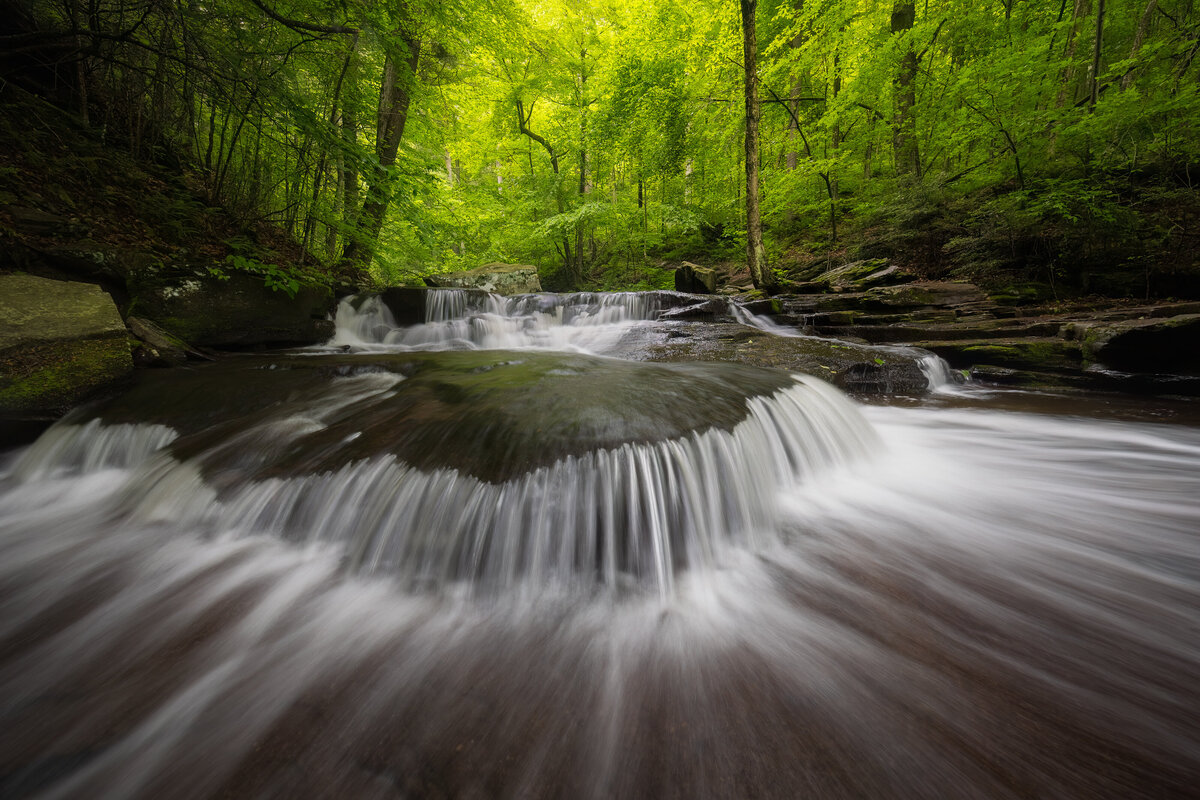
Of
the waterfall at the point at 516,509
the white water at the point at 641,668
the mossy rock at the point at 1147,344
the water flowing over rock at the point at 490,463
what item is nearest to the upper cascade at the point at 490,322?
the water flowing over rock at the point at 490,463

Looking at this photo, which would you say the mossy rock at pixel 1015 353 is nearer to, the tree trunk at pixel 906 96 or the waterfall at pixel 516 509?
the waterfall at pixel 516 509

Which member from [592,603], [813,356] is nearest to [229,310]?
[592,603]

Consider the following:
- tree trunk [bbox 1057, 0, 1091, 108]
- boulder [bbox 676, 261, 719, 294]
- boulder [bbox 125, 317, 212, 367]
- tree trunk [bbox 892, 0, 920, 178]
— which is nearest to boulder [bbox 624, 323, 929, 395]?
boulder [bbox 676, 261, 719, 294]

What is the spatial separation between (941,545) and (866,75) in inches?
452

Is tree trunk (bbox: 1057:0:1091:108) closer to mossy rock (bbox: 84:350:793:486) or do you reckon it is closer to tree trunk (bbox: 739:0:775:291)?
tree trunk (bbox: 739:0:775:291)

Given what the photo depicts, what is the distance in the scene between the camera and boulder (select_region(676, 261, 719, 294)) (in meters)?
10.2

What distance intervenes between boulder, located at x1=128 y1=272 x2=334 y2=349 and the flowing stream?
1803 millimetres

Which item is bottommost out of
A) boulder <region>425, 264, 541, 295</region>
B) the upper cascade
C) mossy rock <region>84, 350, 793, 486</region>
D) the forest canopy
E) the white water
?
the white water

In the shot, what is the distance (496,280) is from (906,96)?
446 inches

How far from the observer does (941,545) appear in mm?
2160

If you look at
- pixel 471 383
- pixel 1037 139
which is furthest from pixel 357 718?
pixel 1037 139

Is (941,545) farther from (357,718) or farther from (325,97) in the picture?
(325,97)

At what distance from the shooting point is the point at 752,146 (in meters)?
8.51

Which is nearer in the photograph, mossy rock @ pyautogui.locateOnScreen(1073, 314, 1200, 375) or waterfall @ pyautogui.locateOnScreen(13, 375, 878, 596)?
waterfall @ pyautogui.locateOnScreen(13, 375, 878, 596)
